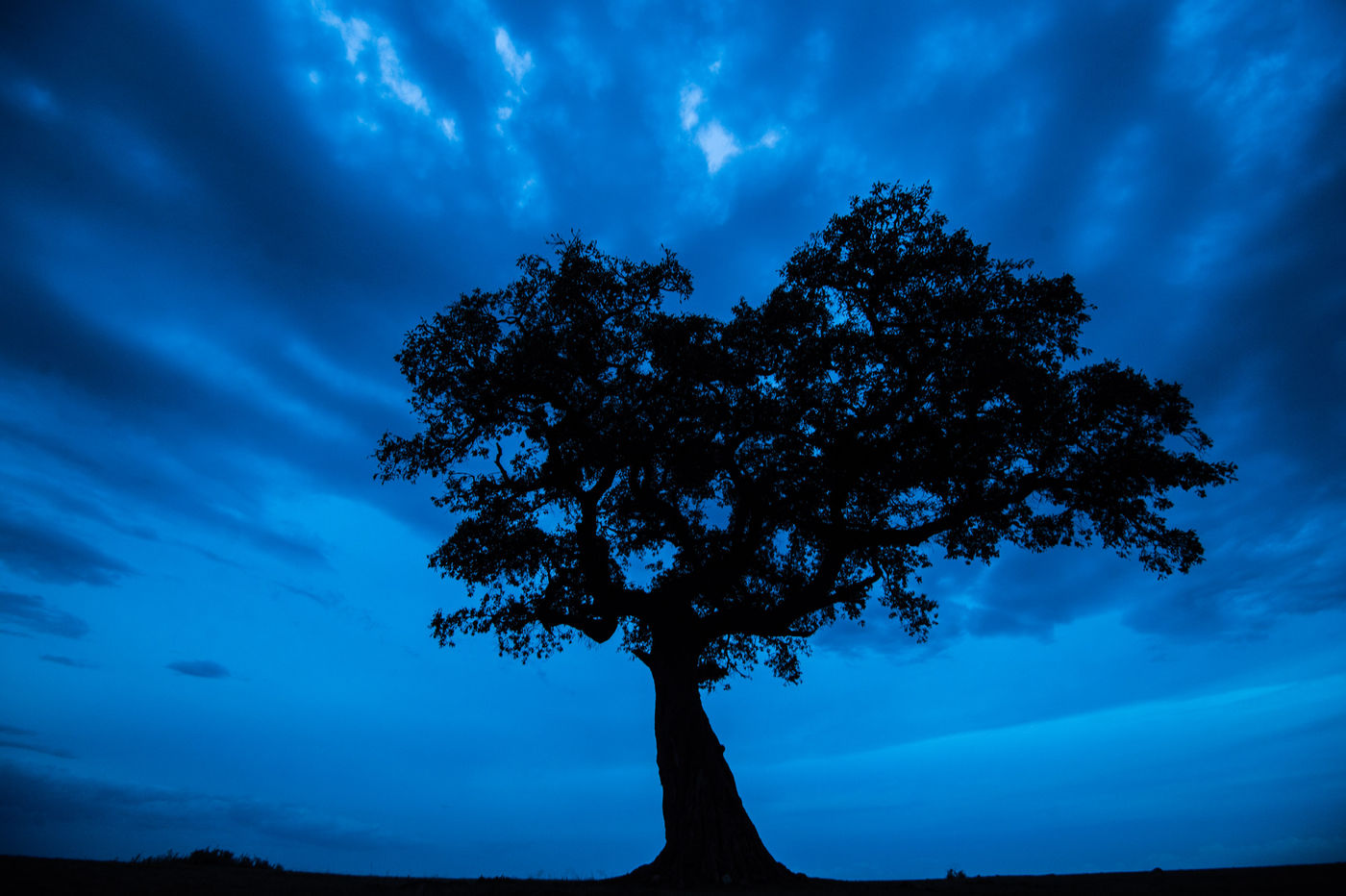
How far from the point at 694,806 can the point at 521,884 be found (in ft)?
16.7

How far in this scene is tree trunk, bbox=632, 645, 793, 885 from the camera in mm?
21016

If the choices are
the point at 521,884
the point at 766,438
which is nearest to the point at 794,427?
the point at 766,438

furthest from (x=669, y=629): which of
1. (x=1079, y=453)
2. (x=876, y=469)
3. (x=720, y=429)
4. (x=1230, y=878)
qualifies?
(x=1230, y=878)

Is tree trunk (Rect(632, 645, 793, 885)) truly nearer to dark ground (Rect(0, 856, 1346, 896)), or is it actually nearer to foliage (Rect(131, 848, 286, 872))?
dark ground (Rect(0, 856, 1346, 896))

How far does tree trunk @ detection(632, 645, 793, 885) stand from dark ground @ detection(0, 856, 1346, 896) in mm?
1088

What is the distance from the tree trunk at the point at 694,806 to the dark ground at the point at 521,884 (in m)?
1.09

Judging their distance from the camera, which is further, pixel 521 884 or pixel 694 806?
pixel 694 806

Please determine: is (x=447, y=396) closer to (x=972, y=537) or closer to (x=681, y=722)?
(x=681, y=722)

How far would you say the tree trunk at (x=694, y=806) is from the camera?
21.0 m

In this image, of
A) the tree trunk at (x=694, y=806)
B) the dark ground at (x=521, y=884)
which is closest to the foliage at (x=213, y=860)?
the dark ground at (x=521, y=884)

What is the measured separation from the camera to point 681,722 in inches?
917

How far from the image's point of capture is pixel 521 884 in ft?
64.4

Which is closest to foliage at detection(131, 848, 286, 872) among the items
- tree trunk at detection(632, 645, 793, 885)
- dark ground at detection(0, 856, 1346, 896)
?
dark ground at detection(0, 856, 1346, 896)

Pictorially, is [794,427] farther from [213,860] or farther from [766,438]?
[213,860]
